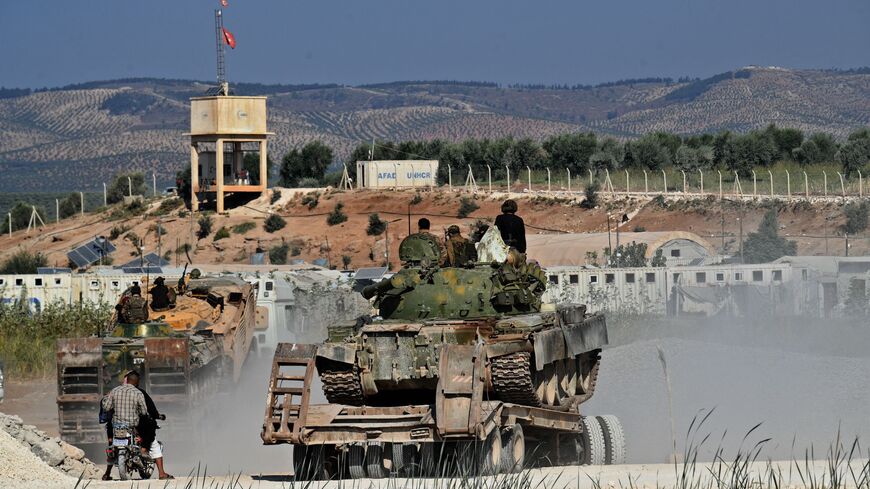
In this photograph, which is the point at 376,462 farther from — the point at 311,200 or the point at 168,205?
the point at 168,205

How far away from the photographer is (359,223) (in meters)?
86.1

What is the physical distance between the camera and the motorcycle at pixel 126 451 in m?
20.4

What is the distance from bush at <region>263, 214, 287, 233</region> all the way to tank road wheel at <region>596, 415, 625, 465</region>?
63.8 metres

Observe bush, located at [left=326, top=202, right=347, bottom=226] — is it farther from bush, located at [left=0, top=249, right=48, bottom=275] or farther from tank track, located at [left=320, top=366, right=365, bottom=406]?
tank track, located at [left=320, top=366, right=365, bottom=406]

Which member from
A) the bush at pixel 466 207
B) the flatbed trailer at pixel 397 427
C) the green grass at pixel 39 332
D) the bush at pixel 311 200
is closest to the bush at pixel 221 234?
the bush at pixel 311 200

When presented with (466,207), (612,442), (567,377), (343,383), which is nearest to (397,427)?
(343,383)

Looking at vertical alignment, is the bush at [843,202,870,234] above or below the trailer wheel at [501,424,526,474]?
above

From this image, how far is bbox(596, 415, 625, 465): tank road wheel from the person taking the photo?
917 inches

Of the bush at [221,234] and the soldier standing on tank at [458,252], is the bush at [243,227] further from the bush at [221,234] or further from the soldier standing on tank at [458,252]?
the soldier standing on tank at [458,252]

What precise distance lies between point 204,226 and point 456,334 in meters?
68.6

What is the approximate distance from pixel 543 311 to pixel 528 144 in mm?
89367

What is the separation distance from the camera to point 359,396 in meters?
21.3

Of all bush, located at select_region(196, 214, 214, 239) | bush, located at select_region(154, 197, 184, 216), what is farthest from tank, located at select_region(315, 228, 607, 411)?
bush, located at select_region(154, 197, 184, 216)

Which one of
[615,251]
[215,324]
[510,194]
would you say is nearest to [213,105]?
[510,194]
